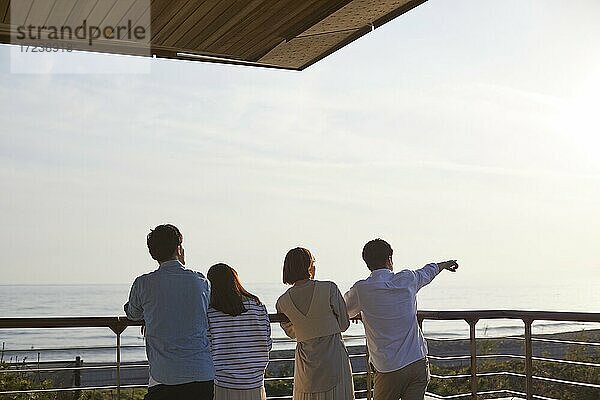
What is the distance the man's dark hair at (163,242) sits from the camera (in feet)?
12.5

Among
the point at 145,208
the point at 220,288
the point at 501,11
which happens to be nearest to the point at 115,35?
the point at 220,288

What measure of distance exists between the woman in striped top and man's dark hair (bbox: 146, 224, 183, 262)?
285 mm

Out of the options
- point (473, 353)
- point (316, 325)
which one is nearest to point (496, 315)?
point (473, 353)

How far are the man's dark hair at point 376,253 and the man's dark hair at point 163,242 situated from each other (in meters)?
1.20

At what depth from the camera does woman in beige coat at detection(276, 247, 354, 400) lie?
4473mm

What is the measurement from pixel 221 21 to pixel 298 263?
4.08 feet

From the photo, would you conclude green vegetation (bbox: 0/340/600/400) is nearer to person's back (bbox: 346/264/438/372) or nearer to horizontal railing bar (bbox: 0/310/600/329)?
horizontal railing bar (bbox: 0/310/600/329)

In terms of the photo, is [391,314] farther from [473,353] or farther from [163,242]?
[163,242]

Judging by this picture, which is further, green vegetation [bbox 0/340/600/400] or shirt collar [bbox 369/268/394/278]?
green vegetation [bbox 0/340/600/400]

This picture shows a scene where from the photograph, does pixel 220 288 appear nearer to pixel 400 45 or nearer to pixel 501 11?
pixel 501 11

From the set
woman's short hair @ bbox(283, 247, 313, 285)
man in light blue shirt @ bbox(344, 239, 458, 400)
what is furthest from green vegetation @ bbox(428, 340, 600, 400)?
woman's short hair @ bbox(283, 247, 313, 285)

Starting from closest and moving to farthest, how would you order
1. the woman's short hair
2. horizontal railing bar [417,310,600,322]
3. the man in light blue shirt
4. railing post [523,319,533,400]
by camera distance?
the woman's short hair < the man in light blue shirt < horizontal railing bar [417,310,600,322] < railing post [523,319,533,400]

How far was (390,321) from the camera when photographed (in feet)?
15.2

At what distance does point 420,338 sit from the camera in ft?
15.6
